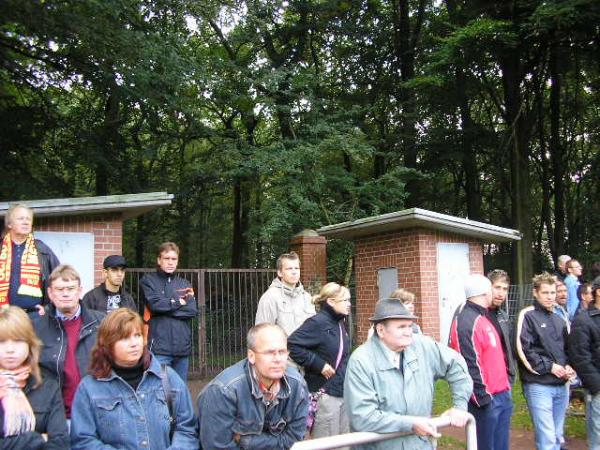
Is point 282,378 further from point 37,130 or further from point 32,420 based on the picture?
point 37,130

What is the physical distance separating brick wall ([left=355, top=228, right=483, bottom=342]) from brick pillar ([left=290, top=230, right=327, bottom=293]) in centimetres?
73

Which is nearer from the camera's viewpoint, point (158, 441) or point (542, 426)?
point (158, 441)

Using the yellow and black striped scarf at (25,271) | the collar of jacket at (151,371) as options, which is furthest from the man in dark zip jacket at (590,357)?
the yellow and black striped scarf at (25,271)

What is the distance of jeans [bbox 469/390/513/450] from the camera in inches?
194

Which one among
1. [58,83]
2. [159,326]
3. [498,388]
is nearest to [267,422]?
[498,388]

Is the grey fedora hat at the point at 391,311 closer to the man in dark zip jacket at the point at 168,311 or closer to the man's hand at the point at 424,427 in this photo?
the man's hand at the point at 424,427

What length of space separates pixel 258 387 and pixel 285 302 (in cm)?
238

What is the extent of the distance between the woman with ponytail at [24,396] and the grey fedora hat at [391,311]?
6.35 feet

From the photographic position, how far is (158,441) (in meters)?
3.24

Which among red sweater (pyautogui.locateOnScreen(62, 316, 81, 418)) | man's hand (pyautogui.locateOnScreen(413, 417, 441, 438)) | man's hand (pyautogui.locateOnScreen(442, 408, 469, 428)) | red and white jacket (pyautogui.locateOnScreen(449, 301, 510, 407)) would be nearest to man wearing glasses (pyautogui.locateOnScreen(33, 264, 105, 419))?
red sweater (pyautogui.locateOnScreen(62, 316, 81, 418))

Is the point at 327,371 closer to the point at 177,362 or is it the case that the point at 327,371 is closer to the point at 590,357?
the point at 177,362

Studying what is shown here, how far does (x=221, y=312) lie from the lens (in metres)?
12.2

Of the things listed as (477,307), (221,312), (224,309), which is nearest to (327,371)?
(477,307)

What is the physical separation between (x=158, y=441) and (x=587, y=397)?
13.8 feet
